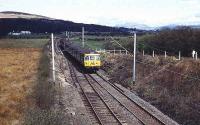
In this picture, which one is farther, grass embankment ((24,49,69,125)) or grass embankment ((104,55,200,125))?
grass embankment ((104,55,200,125))

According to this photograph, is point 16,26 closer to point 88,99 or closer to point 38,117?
point 88,99

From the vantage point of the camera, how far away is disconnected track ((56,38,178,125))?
87.6 ft

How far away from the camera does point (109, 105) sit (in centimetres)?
3209

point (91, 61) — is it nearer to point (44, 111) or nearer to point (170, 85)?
point (170, 85)

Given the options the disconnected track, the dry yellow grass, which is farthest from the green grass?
the disconnected track

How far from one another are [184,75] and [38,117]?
57.1 ft

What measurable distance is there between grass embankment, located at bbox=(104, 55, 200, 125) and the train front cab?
111 inches

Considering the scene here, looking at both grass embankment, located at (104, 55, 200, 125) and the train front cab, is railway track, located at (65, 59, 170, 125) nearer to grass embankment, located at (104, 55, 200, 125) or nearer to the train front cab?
grass embankment, located at (104, 55, 200, 125)

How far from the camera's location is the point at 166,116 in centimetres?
2848

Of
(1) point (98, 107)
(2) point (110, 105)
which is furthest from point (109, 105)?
(1) point (98, 107)

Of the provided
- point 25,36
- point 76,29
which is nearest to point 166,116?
point 76,29

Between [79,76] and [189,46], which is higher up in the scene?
[189,46]

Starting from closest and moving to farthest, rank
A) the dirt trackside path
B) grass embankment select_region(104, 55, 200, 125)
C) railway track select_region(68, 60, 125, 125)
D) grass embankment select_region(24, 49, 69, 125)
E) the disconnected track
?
1. grass embankment select_region(24, 49, 69, 125)
2. railway track select_region(68, 60, 125, 125)
3. the disconnected track
4. the dirt trackside path
5. grass embankment select_region(104, 55, 200, 125)

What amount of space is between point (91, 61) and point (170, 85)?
17.8m
